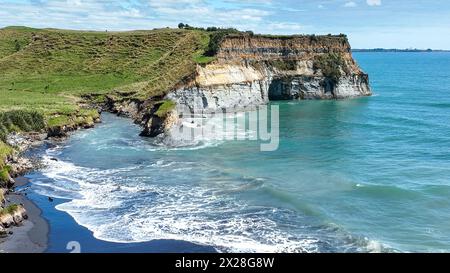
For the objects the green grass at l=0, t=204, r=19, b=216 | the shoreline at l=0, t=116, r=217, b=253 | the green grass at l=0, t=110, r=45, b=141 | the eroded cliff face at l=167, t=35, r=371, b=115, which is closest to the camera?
the shoreline at l=0, t=116, r=217, b=253

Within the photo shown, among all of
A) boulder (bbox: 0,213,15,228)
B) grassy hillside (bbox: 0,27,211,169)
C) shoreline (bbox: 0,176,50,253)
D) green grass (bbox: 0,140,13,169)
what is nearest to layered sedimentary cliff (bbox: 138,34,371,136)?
grassy hillside (bbox: 0,27,211,169)

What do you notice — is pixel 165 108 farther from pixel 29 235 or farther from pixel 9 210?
pixel 29 235

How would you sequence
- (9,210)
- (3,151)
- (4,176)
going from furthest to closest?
(3,151) → (4,176) → (9,210)

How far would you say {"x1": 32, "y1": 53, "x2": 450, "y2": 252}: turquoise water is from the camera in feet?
103

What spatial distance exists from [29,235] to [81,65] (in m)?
80.5

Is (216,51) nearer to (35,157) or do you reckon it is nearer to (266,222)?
(35,157)

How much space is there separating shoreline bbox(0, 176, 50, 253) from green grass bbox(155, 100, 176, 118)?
28707 millimetres

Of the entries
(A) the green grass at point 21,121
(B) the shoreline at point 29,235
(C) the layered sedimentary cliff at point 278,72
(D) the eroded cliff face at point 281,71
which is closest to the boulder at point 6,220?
(B) the shoreline at point 29,235

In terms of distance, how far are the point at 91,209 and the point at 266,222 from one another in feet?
41.8

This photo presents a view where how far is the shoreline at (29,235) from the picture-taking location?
28.9 metres

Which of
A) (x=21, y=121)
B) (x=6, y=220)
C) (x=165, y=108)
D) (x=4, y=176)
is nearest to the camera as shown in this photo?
(x=6, y=220)

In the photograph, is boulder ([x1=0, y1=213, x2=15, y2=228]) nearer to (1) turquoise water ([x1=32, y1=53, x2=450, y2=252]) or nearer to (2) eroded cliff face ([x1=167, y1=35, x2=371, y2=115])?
(1) turquoise water ([x1=32, y1=53, x2=450, y2=252])

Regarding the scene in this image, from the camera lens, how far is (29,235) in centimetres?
3109

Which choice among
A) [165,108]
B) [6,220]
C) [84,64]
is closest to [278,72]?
[84,64]
